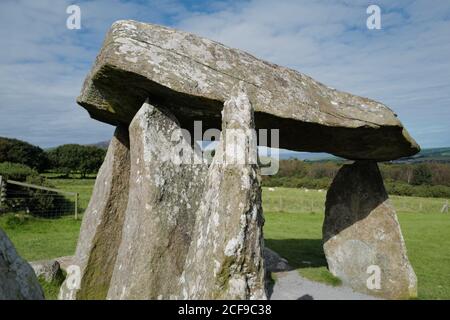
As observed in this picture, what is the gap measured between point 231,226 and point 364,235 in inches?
218

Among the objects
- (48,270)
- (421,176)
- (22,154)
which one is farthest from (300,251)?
(421,176)

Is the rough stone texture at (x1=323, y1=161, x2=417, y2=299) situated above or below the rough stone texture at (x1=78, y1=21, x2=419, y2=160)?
below

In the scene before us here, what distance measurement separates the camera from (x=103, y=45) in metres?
6.61

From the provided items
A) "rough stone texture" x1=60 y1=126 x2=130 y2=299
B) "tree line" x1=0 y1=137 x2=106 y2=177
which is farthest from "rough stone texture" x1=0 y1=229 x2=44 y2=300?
"tree line" x1=0 y1=137 x2=106 y2=177

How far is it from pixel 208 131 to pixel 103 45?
2.66m

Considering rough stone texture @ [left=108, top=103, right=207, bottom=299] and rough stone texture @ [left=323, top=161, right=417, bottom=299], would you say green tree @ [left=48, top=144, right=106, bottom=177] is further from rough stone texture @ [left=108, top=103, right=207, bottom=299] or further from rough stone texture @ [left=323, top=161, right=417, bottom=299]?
rough stone texture @ [left=108, top=103, right=207, bottom=299]

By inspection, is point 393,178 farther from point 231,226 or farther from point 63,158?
point 231,226

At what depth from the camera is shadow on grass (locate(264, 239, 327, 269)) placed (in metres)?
11.0

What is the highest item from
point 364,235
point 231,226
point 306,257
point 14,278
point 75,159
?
point 75,159

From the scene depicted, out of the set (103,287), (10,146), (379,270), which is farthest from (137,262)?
(10,146)

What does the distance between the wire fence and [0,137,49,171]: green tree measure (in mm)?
15482

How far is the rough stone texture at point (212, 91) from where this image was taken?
20.9 ft

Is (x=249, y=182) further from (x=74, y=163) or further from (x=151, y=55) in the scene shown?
(x=74, y=163)

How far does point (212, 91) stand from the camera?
258 inches
